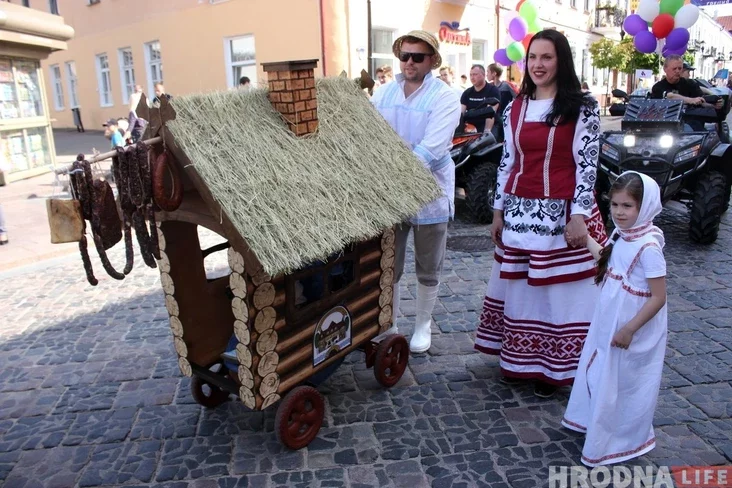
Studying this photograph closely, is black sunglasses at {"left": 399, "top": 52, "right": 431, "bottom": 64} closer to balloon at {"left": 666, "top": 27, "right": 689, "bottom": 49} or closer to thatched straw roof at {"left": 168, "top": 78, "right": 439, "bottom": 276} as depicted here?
thatched straw roof at {"left": 168, "top": 78, "right": 439, "bottom": 276}

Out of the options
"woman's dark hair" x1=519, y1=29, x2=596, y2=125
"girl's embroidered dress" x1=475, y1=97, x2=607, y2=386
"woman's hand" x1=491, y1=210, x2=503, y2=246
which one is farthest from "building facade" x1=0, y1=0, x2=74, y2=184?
"woman's dark hair" x1=519, y1=29, x2=596, y2=125

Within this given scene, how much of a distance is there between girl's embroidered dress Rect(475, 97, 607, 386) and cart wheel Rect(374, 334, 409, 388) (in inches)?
23.6

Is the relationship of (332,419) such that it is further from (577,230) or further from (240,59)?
(240,59)

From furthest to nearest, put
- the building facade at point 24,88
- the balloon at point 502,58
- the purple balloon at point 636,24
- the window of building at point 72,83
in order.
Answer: the window of building at point 72,83 → the balloon at point 502,58 → the building facade at point 24,88 → the purple balloon at point 636,24

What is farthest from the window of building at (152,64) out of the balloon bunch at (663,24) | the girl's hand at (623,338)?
the girl's hand at (623,338)

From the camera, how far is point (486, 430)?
9.91 ft

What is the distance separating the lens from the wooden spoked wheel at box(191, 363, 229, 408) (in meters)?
3.23

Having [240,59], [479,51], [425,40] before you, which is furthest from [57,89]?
[425,40]

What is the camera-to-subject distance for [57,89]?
79.3 feet

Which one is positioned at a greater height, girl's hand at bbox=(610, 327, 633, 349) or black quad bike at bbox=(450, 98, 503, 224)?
black quad bike at bbox=(450, 98, 503, 224)

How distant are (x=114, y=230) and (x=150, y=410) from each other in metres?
1.45

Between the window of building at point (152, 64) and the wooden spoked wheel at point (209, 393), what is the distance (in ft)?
56.2

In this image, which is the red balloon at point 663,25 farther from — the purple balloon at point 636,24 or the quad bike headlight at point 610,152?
the quad bike headlight at point 610,152

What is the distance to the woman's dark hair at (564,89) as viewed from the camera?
2881 millimetres
